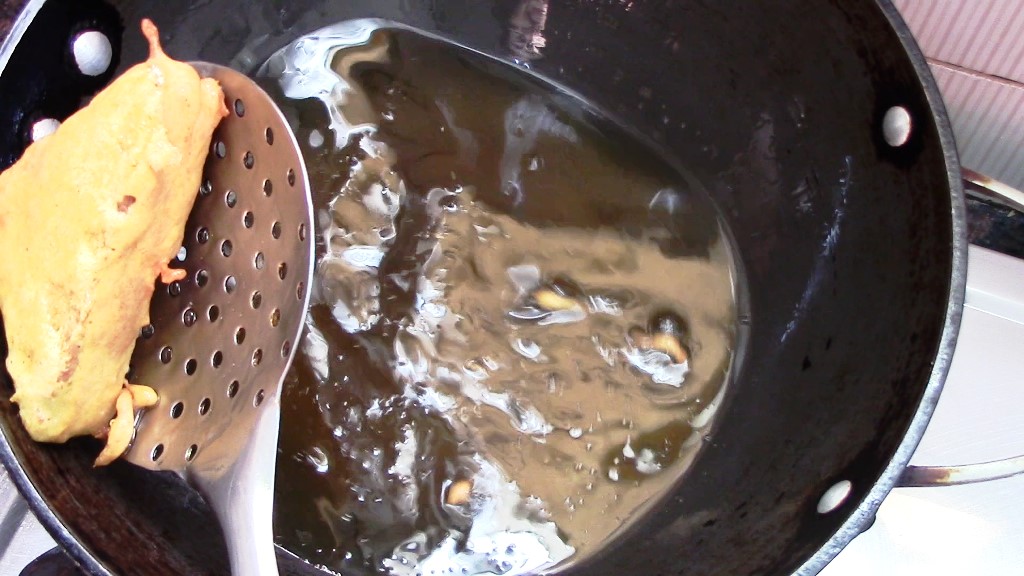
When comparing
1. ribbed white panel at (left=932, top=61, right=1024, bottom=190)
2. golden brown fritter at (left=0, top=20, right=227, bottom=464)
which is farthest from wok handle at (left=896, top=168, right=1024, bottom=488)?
golden brown fritter at (left=0, top=20, right=227, bottom=464)

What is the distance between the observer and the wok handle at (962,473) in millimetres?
504

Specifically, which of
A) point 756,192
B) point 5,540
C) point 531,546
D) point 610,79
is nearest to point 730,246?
point 756,192

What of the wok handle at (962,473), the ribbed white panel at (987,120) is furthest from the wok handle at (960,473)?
the ribbed white panel at (987,120)

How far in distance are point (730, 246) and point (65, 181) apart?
0.60m

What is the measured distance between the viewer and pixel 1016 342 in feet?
2.54

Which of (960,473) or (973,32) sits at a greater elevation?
(973,32)

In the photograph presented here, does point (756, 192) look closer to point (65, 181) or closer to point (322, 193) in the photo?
point (322, 193)

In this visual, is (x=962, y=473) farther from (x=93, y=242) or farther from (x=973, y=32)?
(x=93, y=242)

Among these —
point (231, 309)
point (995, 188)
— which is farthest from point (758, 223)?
point (231, 309)

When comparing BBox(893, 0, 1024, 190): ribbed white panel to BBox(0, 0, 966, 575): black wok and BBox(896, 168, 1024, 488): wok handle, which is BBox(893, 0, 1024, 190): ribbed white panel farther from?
BBox(896, 168, 1024, 488): wok handle

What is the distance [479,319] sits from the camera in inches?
29.1

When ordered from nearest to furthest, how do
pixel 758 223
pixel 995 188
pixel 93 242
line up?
1. pixel 93 242
2. pixel 995 188
3. pixel 758 223

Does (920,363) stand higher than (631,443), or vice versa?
(920,363)

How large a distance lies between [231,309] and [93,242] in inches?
4.0
